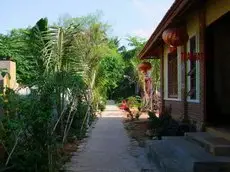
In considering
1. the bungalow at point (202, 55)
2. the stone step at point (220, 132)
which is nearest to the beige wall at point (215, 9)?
the bungalow at point (202, 55)

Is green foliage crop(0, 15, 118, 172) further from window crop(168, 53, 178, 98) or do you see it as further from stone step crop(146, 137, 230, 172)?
window crop(168, 53, 178, 98)

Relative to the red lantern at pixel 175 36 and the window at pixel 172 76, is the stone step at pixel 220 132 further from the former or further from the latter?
the window at pixel 172 76

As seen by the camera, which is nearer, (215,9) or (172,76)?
(215,9)

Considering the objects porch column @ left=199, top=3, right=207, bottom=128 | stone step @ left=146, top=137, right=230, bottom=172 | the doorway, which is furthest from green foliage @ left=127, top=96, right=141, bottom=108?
stone step @ left=146, top=137, right=230, bottom=172

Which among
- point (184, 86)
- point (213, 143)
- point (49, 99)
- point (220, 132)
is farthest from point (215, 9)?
point (49, 99)

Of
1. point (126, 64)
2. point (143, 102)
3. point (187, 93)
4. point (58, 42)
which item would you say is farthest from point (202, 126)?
point (126, 64)

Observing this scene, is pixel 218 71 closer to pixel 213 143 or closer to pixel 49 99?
pixel 213 143

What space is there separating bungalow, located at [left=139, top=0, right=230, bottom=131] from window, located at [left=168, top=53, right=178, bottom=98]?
2.15 metres

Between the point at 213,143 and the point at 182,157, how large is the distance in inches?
22.5

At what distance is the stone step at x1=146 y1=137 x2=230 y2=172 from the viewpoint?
670 centimetres

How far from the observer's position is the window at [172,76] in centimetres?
1493

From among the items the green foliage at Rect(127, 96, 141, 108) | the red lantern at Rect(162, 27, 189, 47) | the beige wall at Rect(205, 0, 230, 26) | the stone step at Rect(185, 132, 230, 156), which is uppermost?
the beige wall at Rect(205, 0, 230, 26)

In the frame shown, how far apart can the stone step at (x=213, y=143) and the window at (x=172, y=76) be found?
562cm

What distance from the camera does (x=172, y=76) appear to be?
51.6 feet
